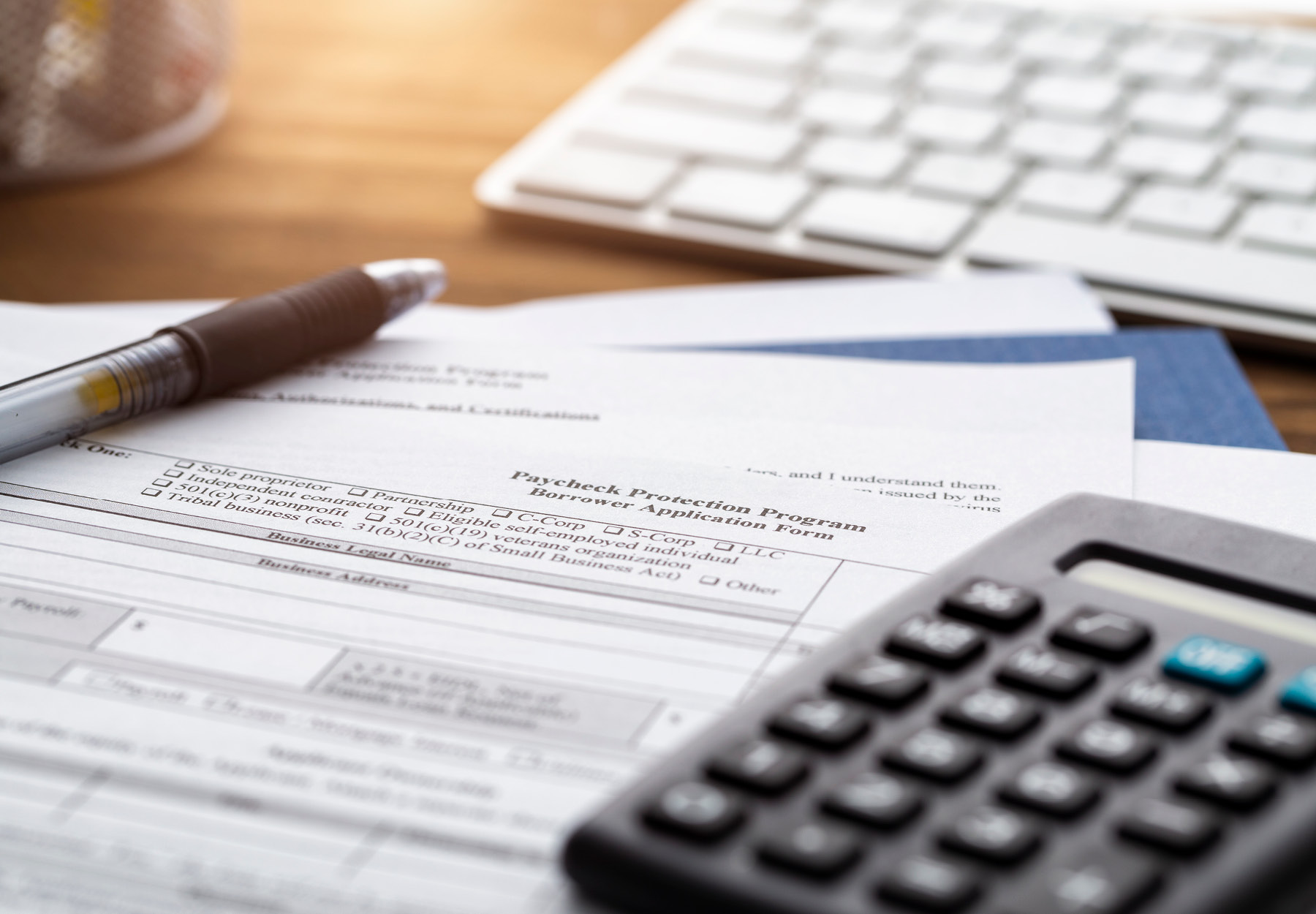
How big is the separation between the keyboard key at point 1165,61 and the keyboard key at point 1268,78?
0.5 inches

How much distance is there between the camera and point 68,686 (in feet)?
0.97

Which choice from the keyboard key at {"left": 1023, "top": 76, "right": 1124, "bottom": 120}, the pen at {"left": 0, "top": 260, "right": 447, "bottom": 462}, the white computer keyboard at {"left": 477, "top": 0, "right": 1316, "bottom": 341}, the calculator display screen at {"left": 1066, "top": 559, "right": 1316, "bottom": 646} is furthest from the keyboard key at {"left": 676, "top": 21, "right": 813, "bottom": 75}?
the calculator display screen at {"left": 1066, "top": 559, "right": 1316, "bottom": 646}

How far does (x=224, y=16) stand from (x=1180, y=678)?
54cm

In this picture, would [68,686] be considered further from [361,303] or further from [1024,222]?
[1024,222]

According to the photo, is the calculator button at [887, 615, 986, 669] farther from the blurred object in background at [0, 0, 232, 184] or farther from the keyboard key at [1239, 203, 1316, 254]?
the blurred object in background at [0, 0, 232, 184]

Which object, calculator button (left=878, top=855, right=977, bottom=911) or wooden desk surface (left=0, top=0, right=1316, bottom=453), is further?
wooden desk surface (left=0, top=0, right=1316, bottom=453)

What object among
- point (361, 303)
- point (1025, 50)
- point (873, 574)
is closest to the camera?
point (873, 574)

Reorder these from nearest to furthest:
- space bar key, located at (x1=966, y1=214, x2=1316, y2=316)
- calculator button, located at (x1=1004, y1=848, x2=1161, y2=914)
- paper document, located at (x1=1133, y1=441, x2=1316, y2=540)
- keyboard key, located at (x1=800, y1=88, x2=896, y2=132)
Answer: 1. calculator button, located at (x1=1004, y1=848, x2=1161, y2=914)
2. paper document, located at (x1=1133, y1=441, x2=1316, y2=540)
3. space bar key, located at (x1=966, y1=214, x2=1316, y2=316)
4. keyboard key, located at (x1=800, y1=88, x2=896, y2=132)

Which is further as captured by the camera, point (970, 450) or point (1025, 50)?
point (1025, 50)

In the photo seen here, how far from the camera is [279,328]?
437 mm

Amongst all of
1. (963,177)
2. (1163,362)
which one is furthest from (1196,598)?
(963,177)

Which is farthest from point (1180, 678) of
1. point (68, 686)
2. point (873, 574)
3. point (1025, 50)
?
point (1025, 50)

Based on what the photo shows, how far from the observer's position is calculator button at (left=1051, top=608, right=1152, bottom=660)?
269 mm

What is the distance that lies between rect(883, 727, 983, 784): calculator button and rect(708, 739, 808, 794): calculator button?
0.7 inches
